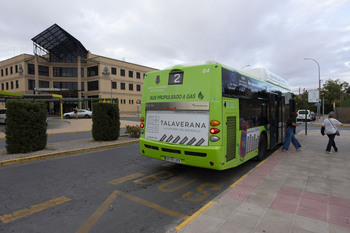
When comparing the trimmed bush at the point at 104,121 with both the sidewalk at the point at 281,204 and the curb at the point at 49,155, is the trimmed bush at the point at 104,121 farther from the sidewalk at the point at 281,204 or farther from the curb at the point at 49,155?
the sidewalk at the point at 281,204

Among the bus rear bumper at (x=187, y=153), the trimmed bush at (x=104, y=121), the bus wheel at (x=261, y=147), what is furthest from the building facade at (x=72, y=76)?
the bus rear bumper at (x=187, y=153)

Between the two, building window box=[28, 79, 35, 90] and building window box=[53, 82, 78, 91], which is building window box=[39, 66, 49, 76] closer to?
building window box=[28, 79, 35, 90]

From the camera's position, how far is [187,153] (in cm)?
482

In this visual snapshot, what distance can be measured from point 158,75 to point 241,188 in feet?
11.1

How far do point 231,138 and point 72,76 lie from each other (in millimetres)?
52229

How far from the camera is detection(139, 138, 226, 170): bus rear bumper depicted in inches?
176

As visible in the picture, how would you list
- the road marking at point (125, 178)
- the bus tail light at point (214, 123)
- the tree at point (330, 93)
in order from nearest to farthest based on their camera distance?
the bus tail light at point (214, 123) → the road marking at point (125, 178) → the tree at point (330, 93)

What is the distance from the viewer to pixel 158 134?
5461 millimetres

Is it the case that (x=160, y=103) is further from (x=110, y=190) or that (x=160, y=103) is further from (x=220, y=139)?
(x=110, y=190)

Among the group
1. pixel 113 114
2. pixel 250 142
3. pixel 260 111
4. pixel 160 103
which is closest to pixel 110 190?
pixel 160 103

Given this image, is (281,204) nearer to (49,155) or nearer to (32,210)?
(32,210)

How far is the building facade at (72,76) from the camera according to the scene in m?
45.8

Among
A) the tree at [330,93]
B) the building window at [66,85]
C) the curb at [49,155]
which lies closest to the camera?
the curb at [49,155]

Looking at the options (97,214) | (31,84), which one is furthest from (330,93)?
(31,84)
